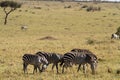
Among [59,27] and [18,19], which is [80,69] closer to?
[59,27]

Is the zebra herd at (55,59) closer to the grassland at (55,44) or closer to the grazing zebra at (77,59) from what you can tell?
the grazing zebra at (77,59)

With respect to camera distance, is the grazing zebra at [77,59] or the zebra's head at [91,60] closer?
the grazing zebra at [77,59]

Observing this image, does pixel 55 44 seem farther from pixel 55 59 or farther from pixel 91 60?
pixel 91 60

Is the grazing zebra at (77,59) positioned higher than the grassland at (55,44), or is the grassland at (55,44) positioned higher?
the grazing zebra at (77,59)

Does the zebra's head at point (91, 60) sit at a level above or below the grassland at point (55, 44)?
above

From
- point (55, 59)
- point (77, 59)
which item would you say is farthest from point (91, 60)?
point (55, 59)

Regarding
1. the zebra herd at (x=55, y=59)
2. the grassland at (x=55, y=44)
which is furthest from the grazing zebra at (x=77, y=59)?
the grassland at (x=55, y=44)

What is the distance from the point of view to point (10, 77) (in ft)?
47.3

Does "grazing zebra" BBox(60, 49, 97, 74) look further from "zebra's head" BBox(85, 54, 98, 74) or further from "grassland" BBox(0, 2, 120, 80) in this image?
"grassland" BBox(0, 2, 120, 80)

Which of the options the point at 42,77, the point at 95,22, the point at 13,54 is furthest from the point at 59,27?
the point at 42,77

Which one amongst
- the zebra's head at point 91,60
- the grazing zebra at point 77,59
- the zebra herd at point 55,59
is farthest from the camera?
the zebra's head at point 91,60

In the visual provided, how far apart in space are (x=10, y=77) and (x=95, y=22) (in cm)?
3264

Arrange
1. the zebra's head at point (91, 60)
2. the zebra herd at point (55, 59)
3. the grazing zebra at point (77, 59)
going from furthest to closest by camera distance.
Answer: the zebra's head at point (91, 60) → the grazing zebra at point (77, 59) → the zebra herd at point (55, 59)

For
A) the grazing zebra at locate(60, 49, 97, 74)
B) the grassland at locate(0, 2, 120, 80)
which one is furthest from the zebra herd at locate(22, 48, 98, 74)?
the grassland at locate(0, 2, 120, 80)
